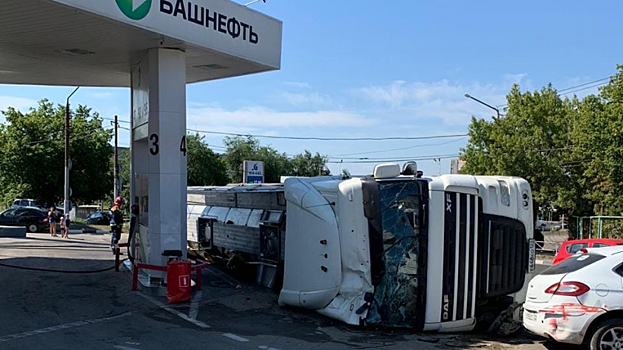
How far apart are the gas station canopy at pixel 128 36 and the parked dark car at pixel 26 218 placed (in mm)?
18804

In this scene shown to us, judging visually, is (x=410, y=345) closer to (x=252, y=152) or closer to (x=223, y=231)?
(x=223, y=231)

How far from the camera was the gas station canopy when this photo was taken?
9.41 m

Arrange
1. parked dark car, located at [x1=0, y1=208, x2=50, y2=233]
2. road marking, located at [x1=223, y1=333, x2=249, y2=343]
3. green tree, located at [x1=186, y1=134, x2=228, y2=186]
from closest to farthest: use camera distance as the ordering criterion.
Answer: road marking, located at [x1=223, y1=333, x2=249, y2=343]
parked dark car, located at [x1=0, y1=208, x2=50, y2=233]
green tree, located at [x1=186, y1=134, x2=228, y2=186]

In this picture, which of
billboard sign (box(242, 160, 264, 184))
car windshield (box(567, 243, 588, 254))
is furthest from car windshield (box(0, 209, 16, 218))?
car windshield (box(567, 243, 588, 254))

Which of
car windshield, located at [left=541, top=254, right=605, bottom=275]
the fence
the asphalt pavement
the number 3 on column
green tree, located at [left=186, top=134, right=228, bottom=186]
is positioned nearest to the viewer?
car windshield, located at [left=541, top=254, right=605, bottom=275]

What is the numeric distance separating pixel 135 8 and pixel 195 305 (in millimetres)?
5195

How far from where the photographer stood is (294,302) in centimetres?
941

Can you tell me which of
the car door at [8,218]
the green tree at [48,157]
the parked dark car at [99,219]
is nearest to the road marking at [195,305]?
the car door at [8,218]

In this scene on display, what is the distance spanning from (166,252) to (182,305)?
4.32 ft

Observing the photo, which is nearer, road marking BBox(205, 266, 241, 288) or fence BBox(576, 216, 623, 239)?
road marking BBox(205, 266, 241, 288)

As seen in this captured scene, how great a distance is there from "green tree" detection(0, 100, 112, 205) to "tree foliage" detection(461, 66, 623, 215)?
2809 cm

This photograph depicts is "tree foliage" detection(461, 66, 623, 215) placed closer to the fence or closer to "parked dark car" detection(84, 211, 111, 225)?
the fence

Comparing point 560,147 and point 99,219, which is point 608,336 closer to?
point 560,147

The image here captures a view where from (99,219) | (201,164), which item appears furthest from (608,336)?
(201,164)
